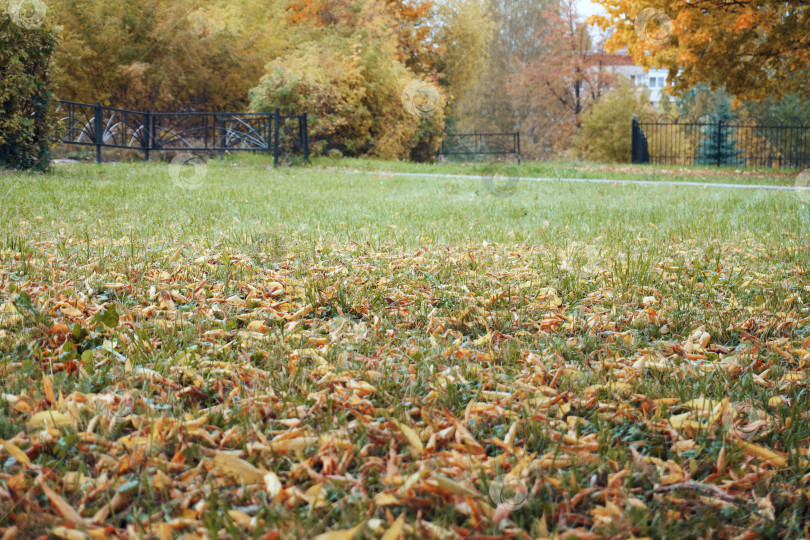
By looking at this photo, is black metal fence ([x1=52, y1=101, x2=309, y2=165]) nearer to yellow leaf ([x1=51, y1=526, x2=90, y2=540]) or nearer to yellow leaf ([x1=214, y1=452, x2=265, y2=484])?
yellow leaf ([x1=214, y1=452, x2=265, y2=484])

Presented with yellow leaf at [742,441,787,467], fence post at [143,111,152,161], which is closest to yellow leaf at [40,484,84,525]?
yellow leaf at [742,441,787,467]

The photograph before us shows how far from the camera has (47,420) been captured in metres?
1.67

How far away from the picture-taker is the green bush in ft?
70.8

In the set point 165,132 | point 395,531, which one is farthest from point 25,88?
point 395,531

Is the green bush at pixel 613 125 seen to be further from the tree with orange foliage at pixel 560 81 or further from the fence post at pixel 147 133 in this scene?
the fence post at pixel 147 133

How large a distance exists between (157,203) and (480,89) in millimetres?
24490

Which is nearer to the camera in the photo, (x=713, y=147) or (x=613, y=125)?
(x=613, y=125)

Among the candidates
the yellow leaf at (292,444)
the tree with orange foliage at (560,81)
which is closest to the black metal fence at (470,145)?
the tree with orange foliage at (560,81)

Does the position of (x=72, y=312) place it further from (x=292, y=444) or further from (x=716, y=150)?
(x=716, y=150)

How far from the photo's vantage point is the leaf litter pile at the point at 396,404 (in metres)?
1.35

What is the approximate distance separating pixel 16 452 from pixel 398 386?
1.04m

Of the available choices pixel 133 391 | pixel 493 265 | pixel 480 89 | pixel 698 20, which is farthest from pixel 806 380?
pixel 480 89

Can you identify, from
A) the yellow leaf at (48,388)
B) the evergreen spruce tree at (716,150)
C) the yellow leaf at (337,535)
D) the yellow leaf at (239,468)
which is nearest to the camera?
the yellow leaf at (337,535)

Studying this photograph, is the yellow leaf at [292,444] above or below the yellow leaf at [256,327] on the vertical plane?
below
